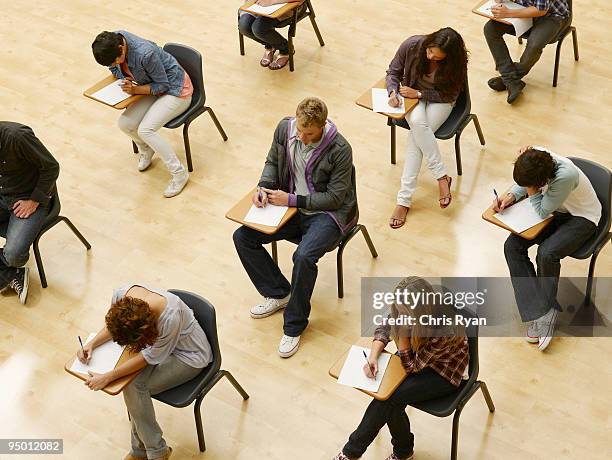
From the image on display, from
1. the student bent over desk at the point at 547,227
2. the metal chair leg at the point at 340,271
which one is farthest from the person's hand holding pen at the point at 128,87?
the student bent over desk at the point at 547,227

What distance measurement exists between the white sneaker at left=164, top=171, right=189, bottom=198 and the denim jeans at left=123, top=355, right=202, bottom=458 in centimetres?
210

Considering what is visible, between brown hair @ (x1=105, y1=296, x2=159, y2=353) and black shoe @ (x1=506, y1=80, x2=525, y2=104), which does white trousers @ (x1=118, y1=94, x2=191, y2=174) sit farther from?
black shoe @ (x1=506, y1=80, x2=525, y2=104)

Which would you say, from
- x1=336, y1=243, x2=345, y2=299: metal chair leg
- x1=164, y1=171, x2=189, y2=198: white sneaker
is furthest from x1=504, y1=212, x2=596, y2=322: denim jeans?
x1=164, y1=171, x2=189, y2=198: white sneaker

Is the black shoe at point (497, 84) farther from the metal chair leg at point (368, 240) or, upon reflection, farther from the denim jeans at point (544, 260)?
the denim jeans at point (544, 260)

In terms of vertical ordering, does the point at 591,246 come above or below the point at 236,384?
above

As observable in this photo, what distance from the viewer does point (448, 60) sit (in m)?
5.78

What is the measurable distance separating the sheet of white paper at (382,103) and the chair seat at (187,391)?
85.5 inches

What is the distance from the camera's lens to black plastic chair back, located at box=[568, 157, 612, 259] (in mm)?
5125

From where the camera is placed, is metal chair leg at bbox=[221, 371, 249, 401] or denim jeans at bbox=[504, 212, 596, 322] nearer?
metal chair leg at bbox=[221, 371, 249, 401]

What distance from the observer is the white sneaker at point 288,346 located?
533 cm

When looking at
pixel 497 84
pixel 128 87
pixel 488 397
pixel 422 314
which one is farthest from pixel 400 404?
pixel 497 84

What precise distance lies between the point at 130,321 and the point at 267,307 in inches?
56.6

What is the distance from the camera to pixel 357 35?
791 cm

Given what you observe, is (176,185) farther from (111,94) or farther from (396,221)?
(396,221)
